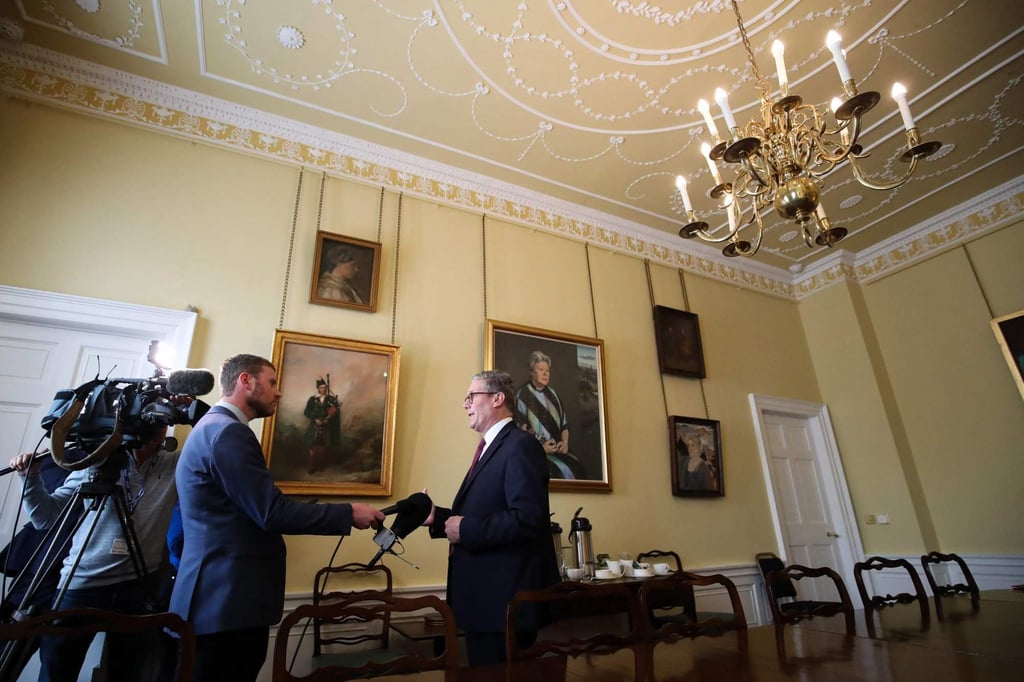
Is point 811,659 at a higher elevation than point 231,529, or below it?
below

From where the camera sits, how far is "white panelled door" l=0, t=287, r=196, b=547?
8.49 ft


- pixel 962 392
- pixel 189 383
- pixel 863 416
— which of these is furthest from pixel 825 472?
pixel 189 383

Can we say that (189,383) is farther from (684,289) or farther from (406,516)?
(684,289)

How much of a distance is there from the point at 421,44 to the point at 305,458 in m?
2.63

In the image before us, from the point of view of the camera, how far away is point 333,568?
281 centimetres

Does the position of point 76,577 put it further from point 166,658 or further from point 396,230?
point 396,230

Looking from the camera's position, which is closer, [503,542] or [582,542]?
[503,542]

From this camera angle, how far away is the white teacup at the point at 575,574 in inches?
129

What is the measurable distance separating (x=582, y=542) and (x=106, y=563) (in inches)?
102

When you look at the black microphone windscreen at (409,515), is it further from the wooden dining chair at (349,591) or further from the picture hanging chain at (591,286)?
the picture hanging chain at (591,286)

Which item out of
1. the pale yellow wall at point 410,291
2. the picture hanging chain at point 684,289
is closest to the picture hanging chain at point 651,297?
the pale yellow wall at point 410,291

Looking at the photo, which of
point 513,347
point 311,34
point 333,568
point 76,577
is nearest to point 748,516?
point 513,347

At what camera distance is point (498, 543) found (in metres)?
1.79

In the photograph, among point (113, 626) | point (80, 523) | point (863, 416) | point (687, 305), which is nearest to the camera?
point (113, 626)
